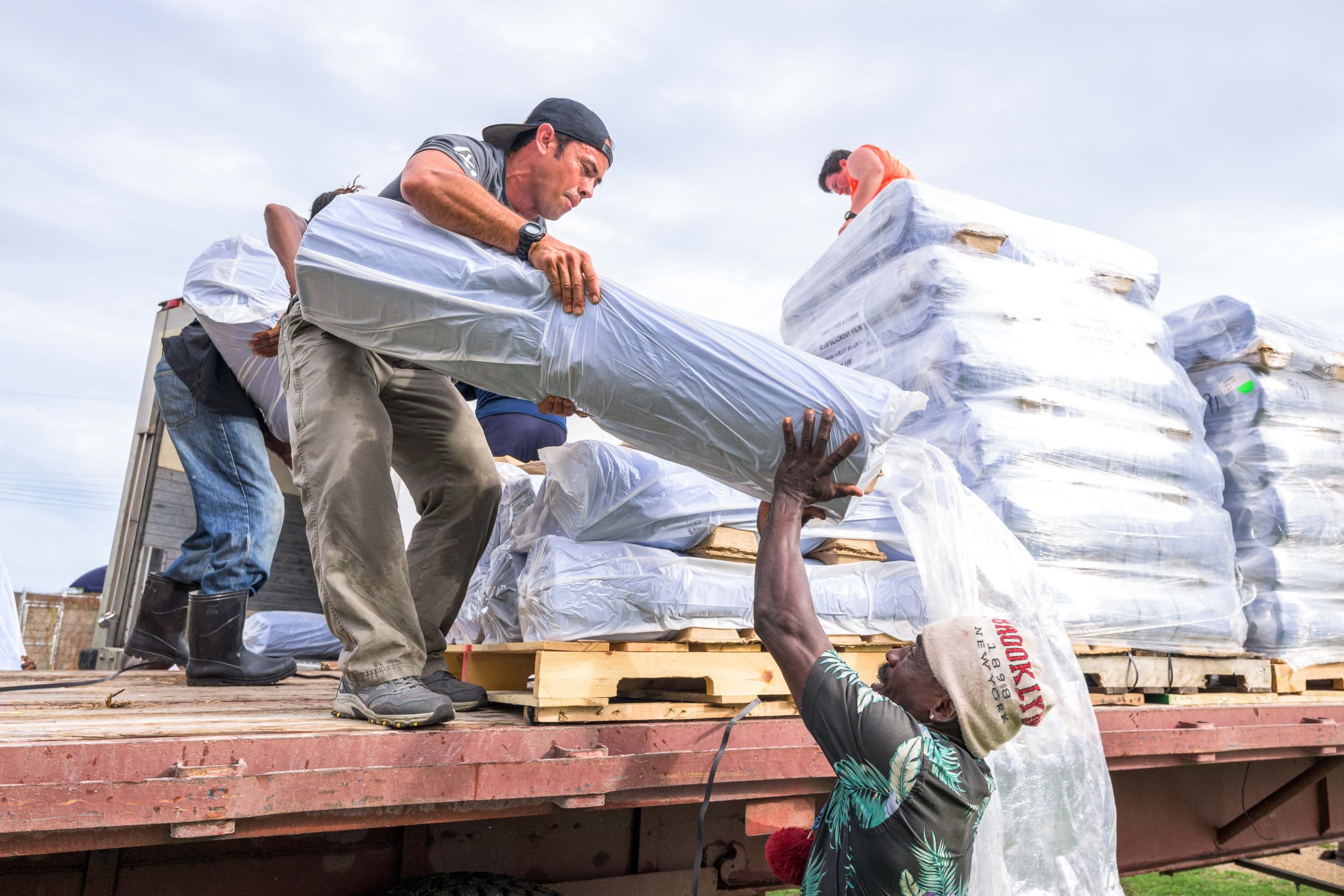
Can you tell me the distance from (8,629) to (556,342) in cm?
705

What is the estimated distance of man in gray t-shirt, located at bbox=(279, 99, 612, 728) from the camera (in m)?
2.11

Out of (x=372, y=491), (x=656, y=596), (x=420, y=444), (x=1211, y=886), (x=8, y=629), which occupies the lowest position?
(x=1211, y=886)

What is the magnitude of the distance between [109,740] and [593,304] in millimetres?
1228

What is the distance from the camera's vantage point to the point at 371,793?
1622 mm

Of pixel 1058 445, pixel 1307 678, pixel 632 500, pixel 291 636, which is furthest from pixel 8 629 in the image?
pixel 1307 678

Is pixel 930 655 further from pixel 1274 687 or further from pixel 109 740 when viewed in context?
pixel 1274 687

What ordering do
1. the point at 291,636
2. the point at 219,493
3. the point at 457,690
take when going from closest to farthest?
the point at 457,690, the point at 219,493, the point at 291,636

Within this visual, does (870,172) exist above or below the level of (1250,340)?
above

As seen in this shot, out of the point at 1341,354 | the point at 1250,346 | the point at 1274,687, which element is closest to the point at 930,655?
the point at 1274,687

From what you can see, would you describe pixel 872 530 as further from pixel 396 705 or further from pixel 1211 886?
pixel 1211 886

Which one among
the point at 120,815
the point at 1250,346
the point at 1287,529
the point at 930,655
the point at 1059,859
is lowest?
the point at 1059,859

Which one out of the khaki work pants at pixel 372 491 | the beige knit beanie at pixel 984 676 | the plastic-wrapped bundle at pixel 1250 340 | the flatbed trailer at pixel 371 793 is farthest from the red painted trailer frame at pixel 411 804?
the plastic-wrapped bundle at pixel 1250 340

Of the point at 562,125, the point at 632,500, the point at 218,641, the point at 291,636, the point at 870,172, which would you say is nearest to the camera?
the point at 562,125

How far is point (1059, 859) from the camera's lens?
2406mm
